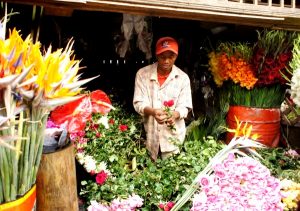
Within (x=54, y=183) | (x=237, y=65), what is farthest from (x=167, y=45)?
(x=54, y=183)

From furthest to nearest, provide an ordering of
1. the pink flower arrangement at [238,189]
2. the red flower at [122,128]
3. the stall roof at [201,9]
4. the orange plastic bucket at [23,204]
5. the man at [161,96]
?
the red flower at [122,128] → the man at [161,96] → the stall roof at [201,9] → the pink flower arrangement at [238,189] → the orange plastic bucket at [23,204]

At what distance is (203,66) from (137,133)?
1.49 metres

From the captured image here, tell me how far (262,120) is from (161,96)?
126cm

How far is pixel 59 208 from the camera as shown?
171 centimetres

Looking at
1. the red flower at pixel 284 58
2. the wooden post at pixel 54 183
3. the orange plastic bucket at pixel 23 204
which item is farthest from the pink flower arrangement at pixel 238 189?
the red flower at pixel 284 58

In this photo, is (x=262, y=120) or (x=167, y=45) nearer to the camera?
(x=167, y=45)

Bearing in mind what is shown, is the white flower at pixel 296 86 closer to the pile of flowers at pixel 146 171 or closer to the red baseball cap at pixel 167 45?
the pile of flowers at pixel 146 171

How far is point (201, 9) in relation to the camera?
277 cm

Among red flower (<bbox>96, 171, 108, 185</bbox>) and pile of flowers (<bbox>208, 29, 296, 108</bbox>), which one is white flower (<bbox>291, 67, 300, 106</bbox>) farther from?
red flower (<bbox>96, 171, 108, 185</bbox>)

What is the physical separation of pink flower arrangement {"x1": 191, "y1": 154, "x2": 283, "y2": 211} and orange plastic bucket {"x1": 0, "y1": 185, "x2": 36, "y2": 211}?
0.85m

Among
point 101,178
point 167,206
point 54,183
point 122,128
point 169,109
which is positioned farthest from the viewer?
point 122,128

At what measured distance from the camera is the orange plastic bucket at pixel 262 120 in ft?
12.6

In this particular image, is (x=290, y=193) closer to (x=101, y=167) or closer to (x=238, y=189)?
(x=238, y=189)

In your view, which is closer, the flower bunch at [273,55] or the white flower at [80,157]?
the white flower at [80,157]
